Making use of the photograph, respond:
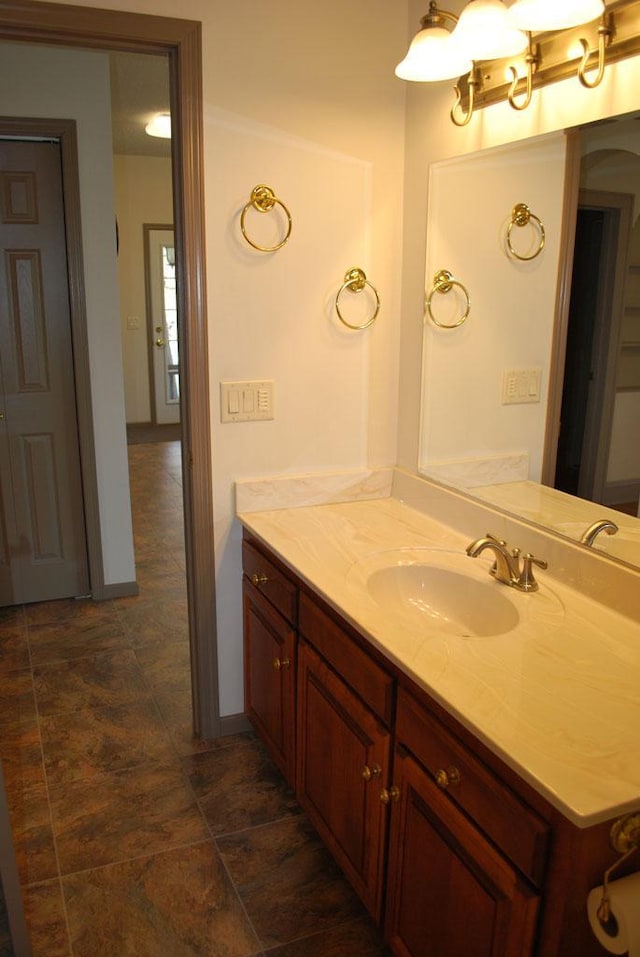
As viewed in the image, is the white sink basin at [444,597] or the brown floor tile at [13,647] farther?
the brown floor tile at [13,647]

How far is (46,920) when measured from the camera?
5.89ft

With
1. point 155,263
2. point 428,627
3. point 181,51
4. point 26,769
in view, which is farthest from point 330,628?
point 155,263

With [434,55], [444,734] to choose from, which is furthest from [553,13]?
[444,734]

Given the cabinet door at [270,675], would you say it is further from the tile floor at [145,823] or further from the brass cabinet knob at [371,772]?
the brass cabinet knob at [371,772]

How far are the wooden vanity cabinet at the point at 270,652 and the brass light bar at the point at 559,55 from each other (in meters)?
1.32

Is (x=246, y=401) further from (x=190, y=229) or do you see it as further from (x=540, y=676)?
(x=540, y=676)

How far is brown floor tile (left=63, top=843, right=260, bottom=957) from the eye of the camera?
173 cm

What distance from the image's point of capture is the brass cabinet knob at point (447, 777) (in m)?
1.26

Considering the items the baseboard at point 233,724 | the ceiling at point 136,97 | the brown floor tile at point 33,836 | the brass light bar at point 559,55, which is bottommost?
the brown floor tile at point 33,836

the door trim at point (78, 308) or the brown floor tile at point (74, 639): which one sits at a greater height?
the door trim at point (78, 308)

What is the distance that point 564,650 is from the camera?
4.64ft

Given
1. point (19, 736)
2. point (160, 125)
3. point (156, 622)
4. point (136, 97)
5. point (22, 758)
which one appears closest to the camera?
point (22, 758)

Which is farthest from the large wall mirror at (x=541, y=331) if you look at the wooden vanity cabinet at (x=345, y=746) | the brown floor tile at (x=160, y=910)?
the brown floor tile at (x=160, y=910)

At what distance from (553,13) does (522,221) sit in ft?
1.68
